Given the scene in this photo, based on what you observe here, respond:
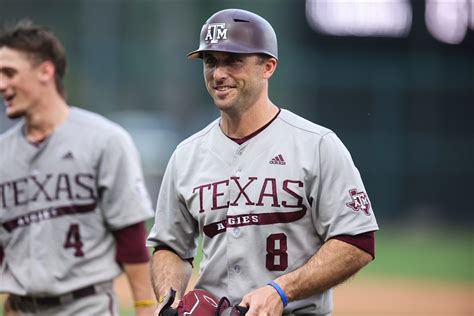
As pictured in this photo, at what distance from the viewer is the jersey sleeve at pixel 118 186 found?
16.4 ft

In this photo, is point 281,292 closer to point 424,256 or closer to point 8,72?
point 8,72

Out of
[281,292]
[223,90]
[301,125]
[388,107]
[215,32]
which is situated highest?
[215,32]

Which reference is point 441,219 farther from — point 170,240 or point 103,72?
point 170,240

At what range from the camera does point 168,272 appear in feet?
13.1

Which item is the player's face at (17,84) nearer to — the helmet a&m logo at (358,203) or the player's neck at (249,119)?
the player's neck at (249,119)

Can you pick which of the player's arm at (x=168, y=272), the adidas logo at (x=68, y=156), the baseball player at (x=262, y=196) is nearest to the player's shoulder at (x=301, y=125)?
the baseball player at (x=262, y=196)

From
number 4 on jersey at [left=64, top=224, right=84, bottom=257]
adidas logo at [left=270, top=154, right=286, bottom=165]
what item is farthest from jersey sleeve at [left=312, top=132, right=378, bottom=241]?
number 4 on jersey at [left=64, top=224, right=84, bottom=257]

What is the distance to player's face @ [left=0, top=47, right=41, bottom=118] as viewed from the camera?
5039 mm

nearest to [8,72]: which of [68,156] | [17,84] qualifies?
[17,84]

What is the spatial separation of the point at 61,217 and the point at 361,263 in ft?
6.07

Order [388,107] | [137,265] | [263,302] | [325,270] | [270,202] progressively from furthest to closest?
[388,107] < [137,265] < [270,202] < [325,270] < [263,302]

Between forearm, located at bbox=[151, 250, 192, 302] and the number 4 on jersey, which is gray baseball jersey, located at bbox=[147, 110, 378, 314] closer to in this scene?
forearm, located at bbox=[151, 250, 192, 302]

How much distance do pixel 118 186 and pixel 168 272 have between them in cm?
110

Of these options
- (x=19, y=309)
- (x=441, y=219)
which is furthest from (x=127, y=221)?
(x=441, y=219)
